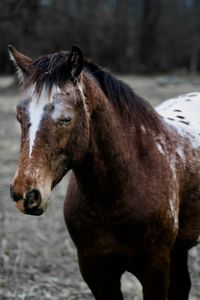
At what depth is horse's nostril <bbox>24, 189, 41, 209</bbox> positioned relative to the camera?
6.13 feet

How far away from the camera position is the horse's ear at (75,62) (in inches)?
79.5

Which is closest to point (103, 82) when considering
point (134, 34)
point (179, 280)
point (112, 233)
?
point (112, 233)

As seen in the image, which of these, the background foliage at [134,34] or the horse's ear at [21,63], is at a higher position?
the horse's ear at [21,63]

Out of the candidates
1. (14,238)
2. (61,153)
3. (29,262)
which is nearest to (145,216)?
(61,153)

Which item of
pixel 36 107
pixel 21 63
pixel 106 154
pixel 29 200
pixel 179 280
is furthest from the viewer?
pixel 179 280

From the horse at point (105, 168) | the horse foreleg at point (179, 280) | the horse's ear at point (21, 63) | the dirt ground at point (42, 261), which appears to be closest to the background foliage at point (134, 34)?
the dirt ground at point (42, 261)

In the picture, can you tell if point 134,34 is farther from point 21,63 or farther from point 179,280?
point 21,63

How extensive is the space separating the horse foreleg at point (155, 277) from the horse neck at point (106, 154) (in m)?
0.36

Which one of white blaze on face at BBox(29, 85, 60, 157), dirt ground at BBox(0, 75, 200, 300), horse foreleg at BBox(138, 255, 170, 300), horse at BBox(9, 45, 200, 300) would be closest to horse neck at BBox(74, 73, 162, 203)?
horse at BBox(9, 45, 200, 300)

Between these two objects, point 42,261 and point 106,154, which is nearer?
point 106,154

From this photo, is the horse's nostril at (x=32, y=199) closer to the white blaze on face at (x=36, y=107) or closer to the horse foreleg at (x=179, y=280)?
the white blaze on face at (x=36, y=107)

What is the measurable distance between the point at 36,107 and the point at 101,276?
96 cm

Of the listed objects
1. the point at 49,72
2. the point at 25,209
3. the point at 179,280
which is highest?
the point at 49,72

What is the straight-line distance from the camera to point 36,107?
198cm
